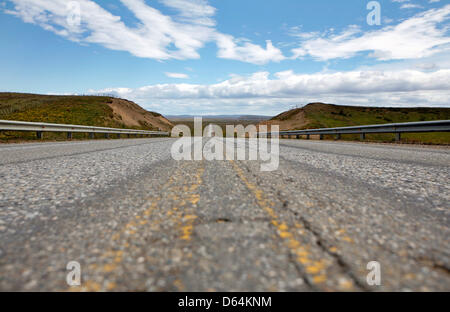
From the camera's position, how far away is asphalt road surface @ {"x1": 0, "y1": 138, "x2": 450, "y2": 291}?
1.55 metres

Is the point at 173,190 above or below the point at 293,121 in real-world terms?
below

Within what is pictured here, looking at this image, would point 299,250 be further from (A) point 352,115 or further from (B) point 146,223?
(A) point 352,115

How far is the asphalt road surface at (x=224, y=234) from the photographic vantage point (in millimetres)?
1546

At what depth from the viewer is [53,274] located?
1.59 m

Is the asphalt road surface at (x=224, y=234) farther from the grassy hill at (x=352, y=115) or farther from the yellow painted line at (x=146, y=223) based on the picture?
the grassy hill at (x=352, y=115)

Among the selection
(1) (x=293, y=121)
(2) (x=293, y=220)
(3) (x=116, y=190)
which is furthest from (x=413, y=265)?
(1) (x=293, y=121)

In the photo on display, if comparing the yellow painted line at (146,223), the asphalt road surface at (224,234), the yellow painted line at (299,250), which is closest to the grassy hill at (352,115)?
the asphalt road surface at (224,234)

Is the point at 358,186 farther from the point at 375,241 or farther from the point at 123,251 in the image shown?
the point at 123,251

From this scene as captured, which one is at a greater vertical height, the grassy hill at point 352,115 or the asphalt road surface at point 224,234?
the grassy hill at point 352,115

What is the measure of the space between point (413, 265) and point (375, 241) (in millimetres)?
348

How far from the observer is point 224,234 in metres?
2.12

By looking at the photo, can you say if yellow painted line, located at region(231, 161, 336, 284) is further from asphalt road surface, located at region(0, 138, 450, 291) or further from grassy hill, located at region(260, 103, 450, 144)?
grassy hill, located at region(260, 103, 450, 144)

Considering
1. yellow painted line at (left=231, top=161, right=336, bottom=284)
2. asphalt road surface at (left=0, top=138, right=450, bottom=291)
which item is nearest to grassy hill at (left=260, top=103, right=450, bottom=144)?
asphalt road surface at (left=0, top=138, right=450, bottom=291)
